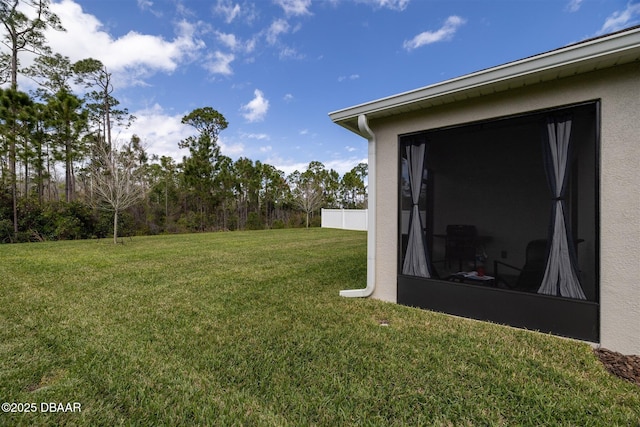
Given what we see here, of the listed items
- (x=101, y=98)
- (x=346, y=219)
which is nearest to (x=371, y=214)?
(x=346, y=219)

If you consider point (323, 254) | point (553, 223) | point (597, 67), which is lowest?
point (323, 254)

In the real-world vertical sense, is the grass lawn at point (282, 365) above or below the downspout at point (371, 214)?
below

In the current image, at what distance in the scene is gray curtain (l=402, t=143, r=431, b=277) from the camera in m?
3.56

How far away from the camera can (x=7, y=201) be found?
10602 millimetres

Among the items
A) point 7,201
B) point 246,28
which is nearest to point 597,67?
point 246,28

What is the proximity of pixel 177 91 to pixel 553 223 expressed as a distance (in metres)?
14.7

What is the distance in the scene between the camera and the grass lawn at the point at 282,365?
1.72m

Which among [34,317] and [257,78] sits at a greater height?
[257,78]

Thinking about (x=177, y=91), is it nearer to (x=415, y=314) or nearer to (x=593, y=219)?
(x=415, y=314)

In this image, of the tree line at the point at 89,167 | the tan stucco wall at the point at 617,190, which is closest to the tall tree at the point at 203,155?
the tree line at the point at 89,167

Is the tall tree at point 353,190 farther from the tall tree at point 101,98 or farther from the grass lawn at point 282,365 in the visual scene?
the grass lawn at point 282,365

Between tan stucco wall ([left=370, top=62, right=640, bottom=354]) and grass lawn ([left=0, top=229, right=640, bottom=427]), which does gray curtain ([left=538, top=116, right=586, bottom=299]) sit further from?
grass lawn ([left=0, top=229, right=640, bottom=427])

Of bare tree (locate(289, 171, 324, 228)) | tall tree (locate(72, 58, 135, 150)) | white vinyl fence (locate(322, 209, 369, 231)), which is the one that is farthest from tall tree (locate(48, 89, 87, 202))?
white vinyl fence (locate(322, 209, 369, 231))

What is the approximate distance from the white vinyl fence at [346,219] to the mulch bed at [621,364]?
16.2 m
